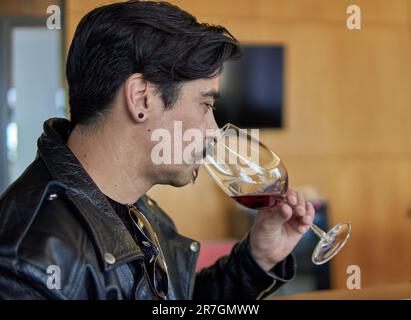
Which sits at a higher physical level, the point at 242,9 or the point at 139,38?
the point at 242,9

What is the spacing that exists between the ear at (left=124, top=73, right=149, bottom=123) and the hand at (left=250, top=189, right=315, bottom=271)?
12.7 inches

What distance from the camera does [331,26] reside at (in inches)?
156

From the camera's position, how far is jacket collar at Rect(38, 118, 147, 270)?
2.92 feet

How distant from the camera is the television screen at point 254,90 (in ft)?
12.5

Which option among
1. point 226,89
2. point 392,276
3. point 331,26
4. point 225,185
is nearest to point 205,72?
point 225,185

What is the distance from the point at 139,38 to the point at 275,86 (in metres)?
3.02

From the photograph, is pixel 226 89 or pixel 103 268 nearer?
pixel 103 268

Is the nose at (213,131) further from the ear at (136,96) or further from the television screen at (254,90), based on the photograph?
the television screen at (254,90)

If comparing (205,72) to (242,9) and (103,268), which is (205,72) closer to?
(103,268)

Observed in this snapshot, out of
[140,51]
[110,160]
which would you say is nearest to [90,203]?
[110,160]

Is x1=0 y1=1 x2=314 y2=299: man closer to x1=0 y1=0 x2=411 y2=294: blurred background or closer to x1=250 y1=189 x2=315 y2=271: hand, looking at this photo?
x1=250 y1=189 x2=315 y2=271: hand

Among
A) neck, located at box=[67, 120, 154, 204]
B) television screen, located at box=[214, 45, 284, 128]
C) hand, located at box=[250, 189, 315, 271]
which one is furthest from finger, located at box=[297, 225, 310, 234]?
television screen, located at box=[214, 45, 284, 128]

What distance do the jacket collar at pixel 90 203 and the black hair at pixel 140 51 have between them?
3.0 inches

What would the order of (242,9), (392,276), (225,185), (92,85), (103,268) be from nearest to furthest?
(103,268) → (92,85) → (225,185) → (242,9) → (392,276)
